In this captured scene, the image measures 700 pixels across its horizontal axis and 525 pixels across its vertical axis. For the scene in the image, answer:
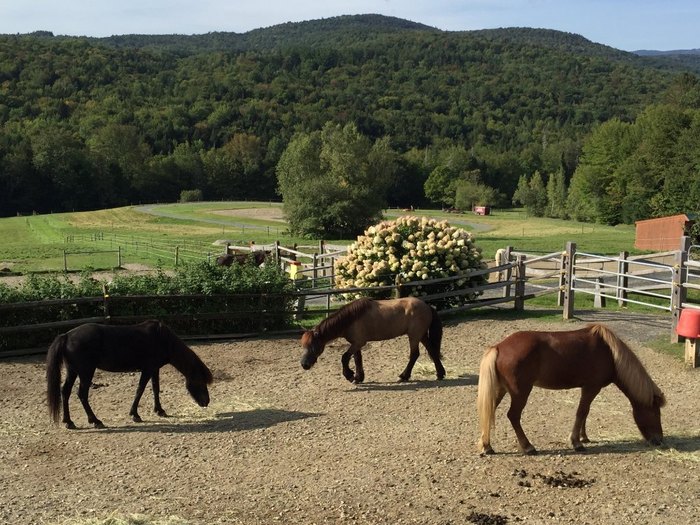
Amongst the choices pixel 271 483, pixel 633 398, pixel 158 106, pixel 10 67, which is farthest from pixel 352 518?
pixel 10 67

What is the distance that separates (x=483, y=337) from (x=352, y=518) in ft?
24.8

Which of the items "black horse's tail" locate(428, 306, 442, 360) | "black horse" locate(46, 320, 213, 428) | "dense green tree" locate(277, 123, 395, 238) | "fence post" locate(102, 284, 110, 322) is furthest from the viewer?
"dense green tree" locate(277, 123, 395, 238)

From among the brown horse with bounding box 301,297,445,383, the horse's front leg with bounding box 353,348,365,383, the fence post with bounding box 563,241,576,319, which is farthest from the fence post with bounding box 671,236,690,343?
the horse's front leg with bounding box 353,348,365,383

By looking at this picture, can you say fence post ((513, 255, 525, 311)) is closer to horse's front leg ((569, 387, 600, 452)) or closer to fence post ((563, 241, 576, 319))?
fence post ((563, 241, 576, 319))

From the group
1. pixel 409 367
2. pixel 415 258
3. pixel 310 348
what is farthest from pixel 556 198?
pixel 310 348

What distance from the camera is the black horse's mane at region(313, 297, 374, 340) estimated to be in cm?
986

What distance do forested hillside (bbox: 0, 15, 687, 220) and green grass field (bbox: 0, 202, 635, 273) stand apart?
46.5ft

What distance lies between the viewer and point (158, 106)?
5103 inches

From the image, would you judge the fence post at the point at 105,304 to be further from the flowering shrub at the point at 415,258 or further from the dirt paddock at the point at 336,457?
the flowering shrub at the point at 415,258

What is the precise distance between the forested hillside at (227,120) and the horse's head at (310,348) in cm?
4722

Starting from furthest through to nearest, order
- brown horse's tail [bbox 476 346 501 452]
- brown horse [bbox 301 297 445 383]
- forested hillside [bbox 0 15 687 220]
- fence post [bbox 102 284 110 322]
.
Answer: forested hillside [bbox 0 15 687 220]
fence post [bbox 102 284 110 322]
brown horse [bbox 301 297 445 383]
brown horse's tail [bbox 476 346 501 452]

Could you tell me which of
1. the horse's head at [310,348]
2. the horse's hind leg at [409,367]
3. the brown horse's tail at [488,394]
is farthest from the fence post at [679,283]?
the horse's head at [310,348]

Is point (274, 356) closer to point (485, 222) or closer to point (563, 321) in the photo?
point (563, 321)

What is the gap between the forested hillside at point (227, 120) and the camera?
287 ft
